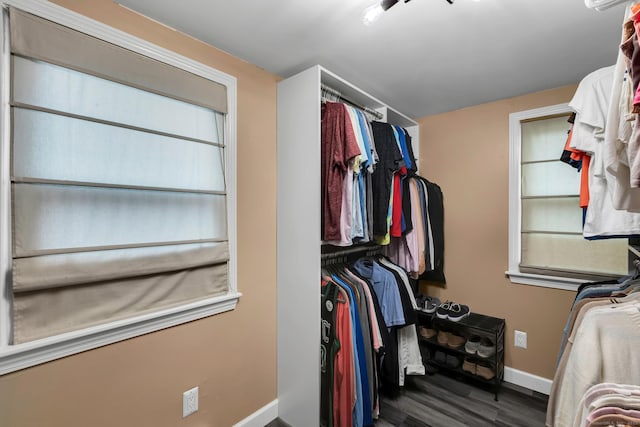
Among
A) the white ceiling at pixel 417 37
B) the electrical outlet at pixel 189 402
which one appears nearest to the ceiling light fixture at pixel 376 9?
the white ceiling at pixel 417 37

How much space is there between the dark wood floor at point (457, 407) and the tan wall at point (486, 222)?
0.33m

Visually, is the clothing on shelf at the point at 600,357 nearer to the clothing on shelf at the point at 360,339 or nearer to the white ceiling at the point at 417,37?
the clothing on shelf at the point at 360,339

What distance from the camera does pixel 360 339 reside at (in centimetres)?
178

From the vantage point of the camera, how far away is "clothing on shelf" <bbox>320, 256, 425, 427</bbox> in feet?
5.67

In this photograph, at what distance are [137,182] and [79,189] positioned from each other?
0.72 ft

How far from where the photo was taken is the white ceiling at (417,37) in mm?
1344

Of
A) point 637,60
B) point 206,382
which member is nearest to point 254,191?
point 206,382

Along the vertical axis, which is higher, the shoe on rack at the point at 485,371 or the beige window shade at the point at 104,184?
the beige window shade at the point at 104,184

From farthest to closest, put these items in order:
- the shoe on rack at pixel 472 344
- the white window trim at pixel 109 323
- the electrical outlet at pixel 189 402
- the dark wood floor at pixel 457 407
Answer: the shoe on rack at pixel 472 344 → the dark wood floor at pixel 457 407 → the electrical outlet at pixel 189 402 → the white window trim at pixel 109 323

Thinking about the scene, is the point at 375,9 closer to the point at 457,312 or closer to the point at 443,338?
the point at 457,312

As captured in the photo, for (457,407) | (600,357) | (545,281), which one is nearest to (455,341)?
(457,407)

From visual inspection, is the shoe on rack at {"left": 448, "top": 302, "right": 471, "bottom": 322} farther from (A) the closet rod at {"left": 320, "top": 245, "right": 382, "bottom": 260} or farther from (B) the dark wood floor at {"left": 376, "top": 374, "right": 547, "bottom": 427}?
(A) the closet rod at {"left": 320, "top": 245, "right": 382, "bottom": 260}

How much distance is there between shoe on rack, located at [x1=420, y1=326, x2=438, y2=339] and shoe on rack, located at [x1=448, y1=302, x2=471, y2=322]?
0.22 metres

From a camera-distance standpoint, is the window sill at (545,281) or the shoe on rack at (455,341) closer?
the window sill at (545,281)
